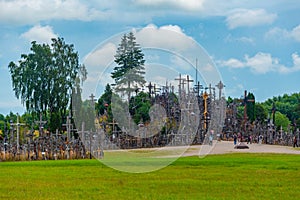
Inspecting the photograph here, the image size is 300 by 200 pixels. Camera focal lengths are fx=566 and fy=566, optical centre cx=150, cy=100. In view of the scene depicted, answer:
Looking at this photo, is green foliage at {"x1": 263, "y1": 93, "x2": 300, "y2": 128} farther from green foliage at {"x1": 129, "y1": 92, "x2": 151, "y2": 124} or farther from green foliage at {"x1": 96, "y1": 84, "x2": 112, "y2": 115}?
green foliage at {"x1": 96, "y1": 84, "x2": 112, "y2": 115}

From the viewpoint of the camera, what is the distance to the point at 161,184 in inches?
703

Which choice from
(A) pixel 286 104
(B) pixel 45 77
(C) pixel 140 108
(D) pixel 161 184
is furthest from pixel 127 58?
(A) pixel 286 104

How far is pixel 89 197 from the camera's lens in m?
14.9

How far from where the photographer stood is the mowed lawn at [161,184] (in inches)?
597

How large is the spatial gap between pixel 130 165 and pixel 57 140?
1295 centimetres

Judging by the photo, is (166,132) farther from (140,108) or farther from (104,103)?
(104,103)

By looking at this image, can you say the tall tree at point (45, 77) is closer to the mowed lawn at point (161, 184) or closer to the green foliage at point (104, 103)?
the green foliage at point (104, 103)

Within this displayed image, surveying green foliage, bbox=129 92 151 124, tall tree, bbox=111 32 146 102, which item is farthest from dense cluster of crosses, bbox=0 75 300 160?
tall tree, bbox=111 32 146 102

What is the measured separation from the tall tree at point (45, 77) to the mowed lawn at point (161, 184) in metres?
38.3

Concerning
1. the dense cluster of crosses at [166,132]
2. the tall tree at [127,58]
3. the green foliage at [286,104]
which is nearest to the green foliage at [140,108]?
the dense cluster of crosses at [166,132]

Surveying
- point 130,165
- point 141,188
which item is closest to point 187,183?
point 141,188

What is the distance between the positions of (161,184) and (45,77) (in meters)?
44.9

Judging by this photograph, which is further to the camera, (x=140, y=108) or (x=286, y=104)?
(x=286, y=104)

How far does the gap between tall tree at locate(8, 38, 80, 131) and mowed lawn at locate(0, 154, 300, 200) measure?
3827 centimetres
